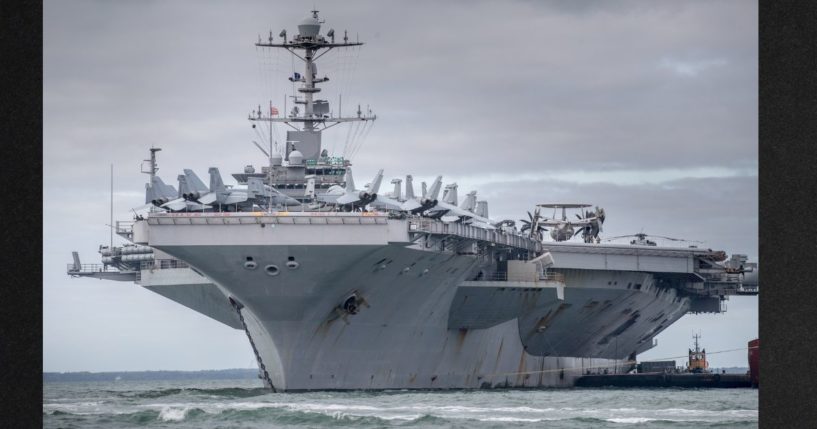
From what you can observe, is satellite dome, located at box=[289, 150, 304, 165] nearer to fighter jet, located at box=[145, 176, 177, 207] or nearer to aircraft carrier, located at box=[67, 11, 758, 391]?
aircraft carrier, located at box=[67, 11, 758, 391]

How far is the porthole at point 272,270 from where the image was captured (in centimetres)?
3262

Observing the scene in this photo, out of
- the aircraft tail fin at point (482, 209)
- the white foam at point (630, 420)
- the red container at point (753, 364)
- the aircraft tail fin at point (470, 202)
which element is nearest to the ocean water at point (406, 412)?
the white foam at point (630, 420)

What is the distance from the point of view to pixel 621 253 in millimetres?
46250

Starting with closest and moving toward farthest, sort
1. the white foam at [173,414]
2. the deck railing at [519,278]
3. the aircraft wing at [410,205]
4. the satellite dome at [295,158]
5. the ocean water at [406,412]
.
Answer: the ocean water at [406,412] → the white foam at [173,414] → the aircraft wing at [410,205] → the deck railing at [519,278] → the satellite dome at [295,158]

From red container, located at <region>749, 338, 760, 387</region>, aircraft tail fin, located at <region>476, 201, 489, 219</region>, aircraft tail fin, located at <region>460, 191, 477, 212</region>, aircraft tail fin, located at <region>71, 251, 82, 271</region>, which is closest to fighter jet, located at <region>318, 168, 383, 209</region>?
aircraft tail fin, located at <region>460, 191, 477, 212</region>

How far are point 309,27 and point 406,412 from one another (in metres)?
19.5

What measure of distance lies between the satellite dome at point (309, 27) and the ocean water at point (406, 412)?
1296 cm

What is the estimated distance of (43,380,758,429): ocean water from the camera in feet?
85.3

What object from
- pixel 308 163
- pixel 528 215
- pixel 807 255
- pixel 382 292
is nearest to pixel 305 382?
pixel 382 292

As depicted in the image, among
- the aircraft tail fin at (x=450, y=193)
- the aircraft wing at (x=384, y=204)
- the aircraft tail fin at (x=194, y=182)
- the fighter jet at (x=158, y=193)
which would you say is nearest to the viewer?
the aircraft tail fin at (x=194, y=182)

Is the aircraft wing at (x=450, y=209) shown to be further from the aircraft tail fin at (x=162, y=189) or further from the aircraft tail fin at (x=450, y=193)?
the aircraft tail fin at (x=162, y=189)

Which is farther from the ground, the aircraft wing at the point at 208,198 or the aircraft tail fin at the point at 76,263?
the aircraft wing at the point at 208,198
